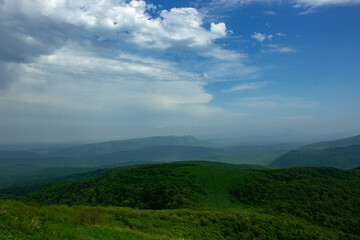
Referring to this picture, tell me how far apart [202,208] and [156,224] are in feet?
50.9

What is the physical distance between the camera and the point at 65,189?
70.3m

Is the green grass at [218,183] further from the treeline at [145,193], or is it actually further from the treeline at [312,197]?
the treeline at [312,197]

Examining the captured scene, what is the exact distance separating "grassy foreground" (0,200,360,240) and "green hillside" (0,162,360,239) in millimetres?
70

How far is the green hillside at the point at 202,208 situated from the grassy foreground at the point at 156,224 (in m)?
0.07

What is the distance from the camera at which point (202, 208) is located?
3397 centimetres

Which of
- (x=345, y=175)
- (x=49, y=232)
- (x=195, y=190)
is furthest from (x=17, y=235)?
(x=345, y=175)

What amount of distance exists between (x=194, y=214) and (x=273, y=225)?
481 inches

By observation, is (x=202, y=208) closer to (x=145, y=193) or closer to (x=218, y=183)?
(x=218, y=183)

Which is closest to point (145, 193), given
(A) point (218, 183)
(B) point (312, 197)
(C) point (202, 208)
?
(C) point (202, 208)

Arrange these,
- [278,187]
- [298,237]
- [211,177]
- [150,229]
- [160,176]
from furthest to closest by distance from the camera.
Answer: [160,176] < [211,177] < [278,187] < [298,237] < [150,229]

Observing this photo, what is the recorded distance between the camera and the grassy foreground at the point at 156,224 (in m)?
13.2

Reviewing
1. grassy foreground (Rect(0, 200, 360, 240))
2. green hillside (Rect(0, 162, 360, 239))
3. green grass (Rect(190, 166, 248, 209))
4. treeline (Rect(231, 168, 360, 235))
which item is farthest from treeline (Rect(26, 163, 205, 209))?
treeline (Rect(231, 168, 360, 235))

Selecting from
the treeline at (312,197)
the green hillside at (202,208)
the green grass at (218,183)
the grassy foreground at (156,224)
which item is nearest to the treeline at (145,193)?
the green hillside at (202,208)

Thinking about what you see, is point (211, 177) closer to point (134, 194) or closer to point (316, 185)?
point (134, 194)
